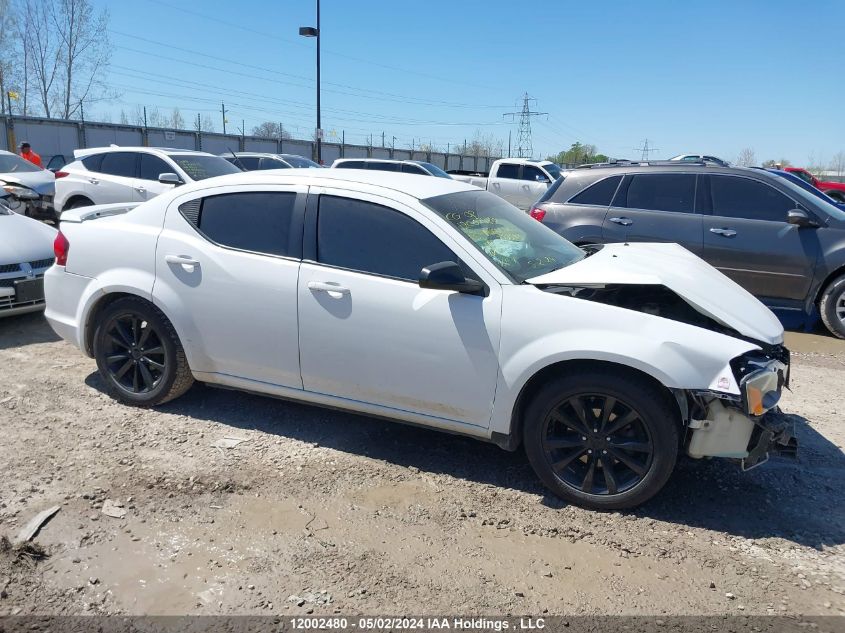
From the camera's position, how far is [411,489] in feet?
12.2

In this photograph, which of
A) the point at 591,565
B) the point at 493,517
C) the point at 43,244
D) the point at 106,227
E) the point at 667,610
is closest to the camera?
the point at 667,610

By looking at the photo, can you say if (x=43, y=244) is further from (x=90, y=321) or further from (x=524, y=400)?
(x=524, y=400)

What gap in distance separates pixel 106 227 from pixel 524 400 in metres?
3.21

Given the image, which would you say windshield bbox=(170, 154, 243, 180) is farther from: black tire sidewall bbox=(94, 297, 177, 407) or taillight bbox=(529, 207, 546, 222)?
black tire sidewall bbox=(94, 297, 177, 407)

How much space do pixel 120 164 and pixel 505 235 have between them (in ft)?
29.7

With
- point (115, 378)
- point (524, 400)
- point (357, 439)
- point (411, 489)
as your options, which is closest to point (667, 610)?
point (524, 400)

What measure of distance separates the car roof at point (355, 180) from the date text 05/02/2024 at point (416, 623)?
2.35m

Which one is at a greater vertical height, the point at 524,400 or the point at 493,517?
the point at 524,400

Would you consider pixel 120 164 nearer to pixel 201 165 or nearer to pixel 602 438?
pixel 201 165

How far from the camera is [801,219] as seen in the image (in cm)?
713

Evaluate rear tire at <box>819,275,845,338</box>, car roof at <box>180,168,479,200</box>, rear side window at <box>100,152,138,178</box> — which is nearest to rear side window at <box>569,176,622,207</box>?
rear tire at <box>819,275,845,338</box>

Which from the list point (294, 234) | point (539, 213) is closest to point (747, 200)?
point (539, 213)

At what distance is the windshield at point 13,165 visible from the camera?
1341 cm

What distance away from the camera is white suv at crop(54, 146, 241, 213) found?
34.6ft
